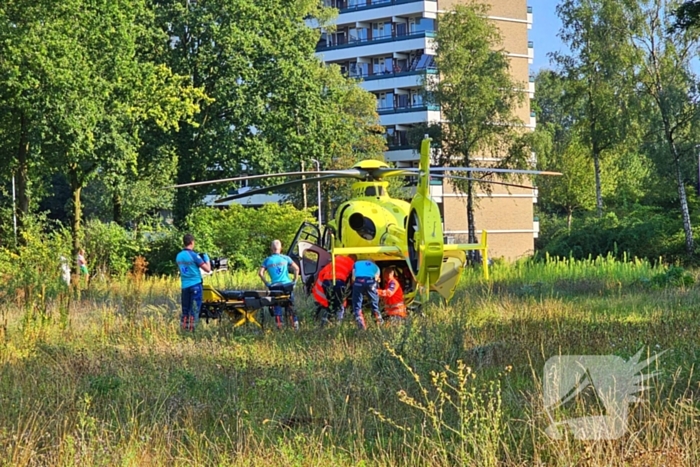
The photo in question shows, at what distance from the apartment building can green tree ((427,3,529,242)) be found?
60.1 ft

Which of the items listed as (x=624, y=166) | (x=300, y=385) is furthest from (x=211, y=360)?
(x=624, y=166)

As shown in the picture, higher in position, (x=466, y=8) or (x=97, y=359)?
(x=466, y=8)

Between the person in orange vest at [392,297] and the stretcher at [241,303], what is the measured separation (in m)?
1.57

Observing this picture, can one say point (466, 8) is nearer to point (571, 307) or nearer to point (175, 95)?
point (175, 95)

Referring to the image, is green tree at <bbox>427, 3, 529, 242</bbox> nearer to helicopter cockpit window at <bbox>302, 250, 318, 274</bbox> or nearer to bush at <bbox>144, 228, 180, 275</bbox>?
bush at <bbox>144, 228, 180, 275</bbox>

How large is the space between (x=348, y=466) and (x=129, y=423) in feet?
6.00

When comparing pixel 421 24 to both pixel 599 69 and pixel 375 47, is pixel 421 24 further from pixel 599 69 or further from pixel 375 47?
pixel 599 69

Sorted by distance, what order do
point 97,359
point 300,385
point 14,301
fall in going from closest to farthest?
1. point 300,385
2. point 97,359
3. point 14,301

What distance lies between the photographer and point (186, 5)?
3700cm

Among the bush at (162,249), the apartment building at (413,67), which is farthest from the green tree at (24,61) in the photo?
the apartment building at (413,67)

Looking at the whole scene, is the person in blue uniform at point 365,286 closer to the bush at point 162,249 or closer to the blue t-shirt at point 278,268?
the blue t-shirt at point 278,268

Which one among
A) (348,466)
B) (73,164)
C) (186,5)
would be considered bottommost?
(348,466)

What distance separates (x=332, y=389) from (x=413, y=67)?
60.3 metres

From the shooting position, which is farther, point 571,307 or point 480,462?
point 571,307
